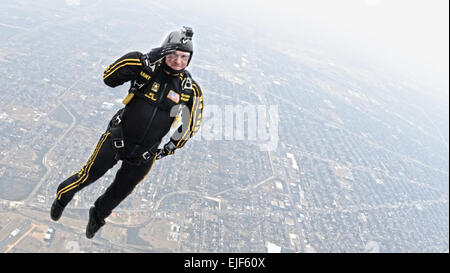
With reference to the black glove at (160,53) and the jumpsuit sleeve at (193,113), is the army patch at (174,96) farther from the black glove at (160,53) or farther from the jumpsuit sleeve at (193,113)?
the black glove at (160,53)

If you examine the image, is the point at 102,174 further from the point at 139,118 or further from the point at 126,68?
the point at 126,68

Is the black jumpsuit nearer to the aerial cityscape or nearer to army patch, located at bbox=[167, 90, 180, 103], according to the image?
army patch, located at bbox=[167, 90, 180, 103]

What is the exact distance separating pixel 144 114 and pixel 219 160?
158 feet

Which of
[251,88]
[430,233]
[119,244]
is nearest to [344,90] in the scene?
[251,88]

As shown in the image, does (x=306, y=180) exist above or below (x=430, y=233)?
above

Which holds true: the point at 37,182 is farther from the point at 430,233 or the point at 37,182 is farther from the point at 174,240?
the point at 430,233

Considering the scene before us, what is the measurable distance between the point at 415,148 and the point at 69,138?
3927 inches

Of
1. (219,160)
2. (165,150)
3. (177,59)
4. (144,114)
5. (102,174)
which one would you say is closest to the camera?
(177,59)

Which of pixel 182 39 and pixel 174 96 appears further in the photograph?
pixel 174 96

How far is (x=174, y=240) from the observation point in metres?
31.9

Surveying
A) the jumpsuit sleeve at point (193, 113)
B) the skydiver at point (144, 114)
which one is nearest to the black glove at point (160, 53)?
the skydiver at point (144, 114)

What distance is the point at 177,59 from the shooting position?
398 centimetres

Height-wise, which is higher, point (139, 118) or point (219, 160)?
point (139, 118)

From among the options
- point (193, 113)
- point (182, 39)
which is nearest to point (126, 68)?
point (182, 39)
